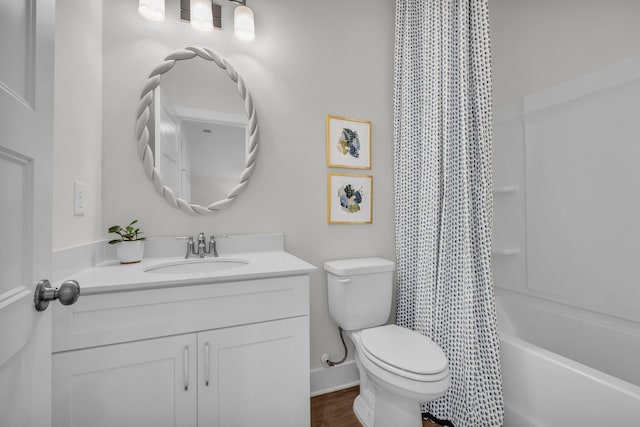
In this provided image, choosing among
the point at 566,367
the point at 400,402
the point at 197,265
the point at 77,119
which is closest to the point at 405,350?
the point at 400,402

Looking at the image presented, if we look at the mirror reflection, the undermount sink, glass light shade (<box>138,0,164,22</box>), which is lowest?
the undermount sink

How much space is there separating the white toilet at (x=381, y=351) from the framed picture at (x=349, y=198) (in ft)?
0.91

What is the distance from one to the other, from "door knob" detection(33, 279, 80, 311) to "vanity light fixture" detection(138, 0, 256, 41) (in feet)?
4.48

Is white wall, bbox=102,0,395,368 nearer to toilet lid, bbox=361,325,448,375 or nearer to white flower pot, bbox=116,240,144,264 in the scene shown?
white flower pot, bbox=116,240,144,264

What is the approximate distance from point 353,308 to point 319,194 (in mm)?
706

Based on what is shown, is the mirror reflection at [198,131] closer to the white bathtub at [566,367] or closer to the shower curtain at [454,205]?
the shower curtain at [454,205]

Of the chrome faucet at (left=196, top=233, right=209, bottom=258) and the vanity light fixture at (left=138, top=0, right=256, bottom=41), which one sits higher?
the vanity light fixture at (left=138, top=0, right=256, bottom=41)

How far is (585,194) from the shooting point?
1577 millimetres

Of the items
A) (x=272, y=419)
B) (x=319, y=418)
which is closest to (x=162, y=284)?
(x=272, y=419)

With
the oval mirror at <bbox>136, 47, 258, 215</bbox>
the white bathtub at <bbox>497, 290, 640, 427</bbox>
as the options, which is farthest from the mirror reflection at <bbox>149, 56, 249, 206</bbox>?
the white bathtub at <bbox>497, 290, 640, 427</bbox>

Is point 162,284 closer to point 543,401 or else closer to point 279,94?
point 279,94

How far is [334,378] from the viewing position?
1.72 m

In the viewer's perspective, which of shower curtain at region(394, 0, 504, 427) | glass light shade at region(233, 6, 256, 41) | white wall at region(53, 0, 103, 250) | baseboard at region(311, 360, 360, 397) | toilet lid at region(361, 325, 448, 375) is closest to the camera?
white wall at region(53, 0, 103, 250)

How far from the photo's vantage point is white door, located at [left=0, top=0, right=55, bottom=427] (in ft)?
1.59
